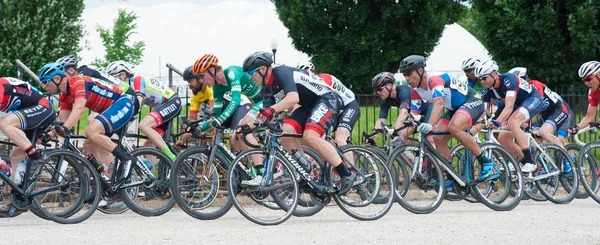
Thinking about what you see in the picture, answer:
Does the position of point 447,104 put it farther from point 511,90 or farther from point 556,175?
point 556,175

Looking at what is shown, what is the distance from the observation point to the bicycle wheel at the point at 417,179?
35.1ft

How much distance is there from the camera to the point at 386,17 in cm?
3136

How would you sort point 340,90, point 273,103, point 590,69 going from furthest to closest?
1. point 590,69
2. point 340,90
3. point 273,103

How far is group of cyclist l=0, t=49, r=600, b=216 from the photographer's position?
9.88 meters

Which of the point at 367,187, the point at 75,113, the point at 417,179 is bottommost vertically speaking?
the point at 367,187

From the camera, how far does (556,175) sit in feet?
40.9

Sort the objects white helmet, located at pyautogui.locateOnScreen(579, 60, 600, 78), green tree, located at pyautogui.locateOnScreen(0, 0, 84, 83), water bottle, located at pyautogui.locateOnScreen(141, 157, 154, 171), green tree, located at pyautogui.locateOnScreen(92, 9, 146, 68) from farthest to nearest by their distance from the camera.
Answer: green tree, located at pyautogui.locateOnScreen(92, 9, 146, 68) → green tree, located at pyautogui.locateOnScreen(0, 0, 84, 83) → white helmet, located at pyautogui.locateOnScreen(579, 60, 600, 78) → water bottle, located at pyautogui.locateOnScreen(141, 157, 154, 171)

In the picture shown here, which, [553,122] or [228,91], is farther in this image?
[553,122]

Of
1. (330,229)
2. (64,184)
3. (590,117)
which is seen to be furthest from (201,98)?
(590,117)

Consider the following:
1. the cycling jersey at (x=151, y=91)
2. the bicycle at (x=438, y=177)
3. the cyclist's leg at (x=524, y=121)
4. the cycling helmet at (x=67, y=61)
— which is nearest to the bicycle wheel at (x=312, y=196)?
the bicycle at (x=438, y=177)

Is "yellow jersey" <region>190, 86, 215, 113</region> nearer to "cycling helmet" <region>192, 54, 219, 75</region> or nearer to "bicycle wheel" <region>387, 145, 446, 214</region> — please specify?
"cycling helmet" <region>192, 54, 219, 75</region>

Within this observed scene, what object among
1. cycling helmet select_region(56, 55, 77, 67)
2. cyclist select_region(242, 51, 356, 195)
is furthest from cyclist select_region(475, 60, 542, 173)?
cycling helmet select_region(56, 55, 77, 67)

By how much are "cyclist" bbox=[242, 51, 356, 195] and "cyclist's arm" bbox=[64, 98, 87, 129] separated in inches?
69.9

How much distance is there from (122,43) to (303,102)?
3815 cm
